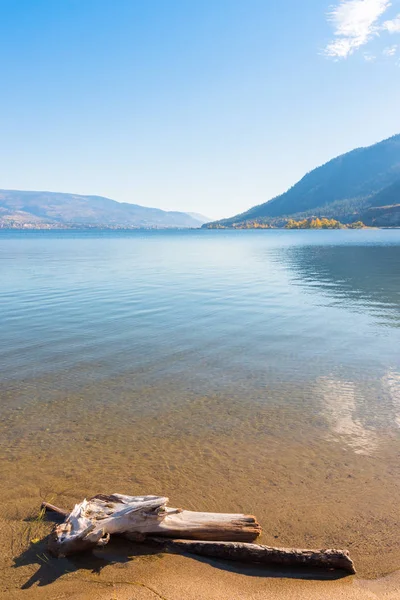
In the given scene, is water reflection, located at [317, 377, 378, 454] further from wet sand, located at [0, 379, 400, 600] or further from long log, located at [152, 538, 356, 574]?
long log, located at [152, 538, 356, 574]

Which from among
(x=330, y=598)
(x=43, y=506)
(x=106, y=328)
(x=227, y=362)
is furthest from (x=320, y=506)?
(x=106, y=328)

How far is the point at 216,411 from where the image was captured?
13.5m

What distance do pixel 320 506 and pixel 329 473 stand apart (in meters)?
1.39

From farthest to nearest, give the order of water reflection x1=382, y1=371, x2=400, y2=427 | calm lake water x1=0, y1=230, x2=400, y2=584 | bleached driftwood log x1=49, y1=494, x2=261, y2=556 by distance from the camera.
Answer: water reflection x1=382, y1=371, x2=400, y2=427 < calm lake water x1=0, y1=230, x2=400, y2=584 < bleached driftwood log x1=49, y1=494, x2=261, y2=556

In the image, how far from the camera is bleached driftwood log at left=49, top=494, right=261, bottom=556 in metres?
7.21

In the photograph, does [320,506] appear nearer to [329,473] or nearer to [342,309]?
[329,473]

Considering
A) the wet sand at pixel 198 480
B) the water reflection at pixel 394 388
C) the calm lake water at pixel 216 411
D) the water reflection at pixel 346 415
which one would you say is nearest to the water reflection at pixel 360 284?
the calm lake water at pixel 216 411

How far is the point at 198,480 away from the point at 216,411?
157 inches

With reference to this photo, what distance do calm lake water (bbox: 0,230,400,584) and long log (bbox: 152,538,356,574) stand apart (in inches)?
32.1

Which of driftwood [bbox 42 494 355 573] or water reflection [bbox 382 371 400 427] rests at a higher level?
driftwood [bbox 42 494 355 573]

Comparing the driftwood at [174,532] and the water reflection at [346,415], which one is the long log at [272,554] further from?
the water reflection at [346,415]

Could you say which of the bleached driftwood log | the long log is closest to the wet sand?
the long log

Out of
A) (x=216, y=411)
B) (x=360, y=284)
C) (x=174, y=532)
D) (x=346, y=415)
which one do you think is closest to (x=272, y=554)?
(x=174, y=532)

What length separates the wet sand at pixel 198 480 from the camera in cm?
668
